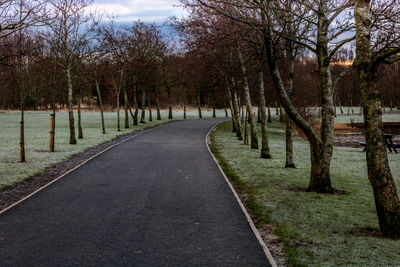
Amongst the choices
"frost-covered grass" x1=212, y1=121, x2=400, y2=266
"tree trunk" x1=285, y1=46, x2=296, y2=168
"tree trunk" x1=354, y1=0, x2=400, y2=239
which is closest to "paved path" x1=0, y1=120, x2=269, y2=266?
"frost-covered grass" x1=212, y1=121, x2=400, y2=266

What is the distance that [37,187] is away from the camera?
36.6ft

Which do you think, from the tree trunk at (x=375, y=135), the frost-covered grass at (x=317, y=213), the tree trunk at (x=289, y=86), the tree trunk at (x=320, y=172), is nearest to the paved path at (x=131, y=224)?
the frost-covered grass at (x=317, y=213)

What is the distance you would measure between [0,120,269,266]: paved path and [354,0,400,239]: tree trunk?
2528 millimetres

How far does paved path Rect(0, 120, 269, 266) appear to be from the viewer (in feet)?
18.6

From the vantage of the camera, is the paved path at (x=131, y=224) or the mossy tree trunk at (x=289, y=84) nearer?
the paved path at (x=131, y=224)

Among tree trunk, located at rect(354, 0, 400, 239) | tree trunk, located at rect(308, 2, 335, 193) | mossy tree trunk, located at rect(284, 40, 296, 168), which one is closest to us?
tree trunk, located at rect(354, 0, 400, 239)

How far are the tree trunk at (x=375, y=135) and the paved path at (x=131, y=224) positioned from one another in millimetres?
2528

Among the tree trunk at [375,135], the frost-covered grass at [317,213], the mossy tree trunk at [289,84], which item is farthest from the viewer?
the mossy tree trunk at [289,84]

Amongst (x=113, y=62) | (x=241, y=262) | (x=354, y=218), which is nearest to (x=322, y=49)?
(x=354, y=218)

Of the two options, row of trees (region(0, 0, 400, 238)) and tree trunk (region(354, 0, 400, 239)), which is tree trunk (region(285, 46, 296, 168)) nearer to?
row of trees (region(0, 0, 400, 238))

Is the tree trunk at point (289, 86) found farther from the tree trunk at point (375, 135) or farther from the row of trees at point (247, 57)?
the tree trunk at point (375, 135)

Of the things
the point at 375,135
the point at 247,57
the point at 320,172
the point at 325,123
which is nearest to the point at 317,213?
the point at 320,172

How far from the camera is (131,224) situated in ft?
24.2

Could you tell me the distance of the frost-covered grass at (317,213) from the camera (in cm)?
582
